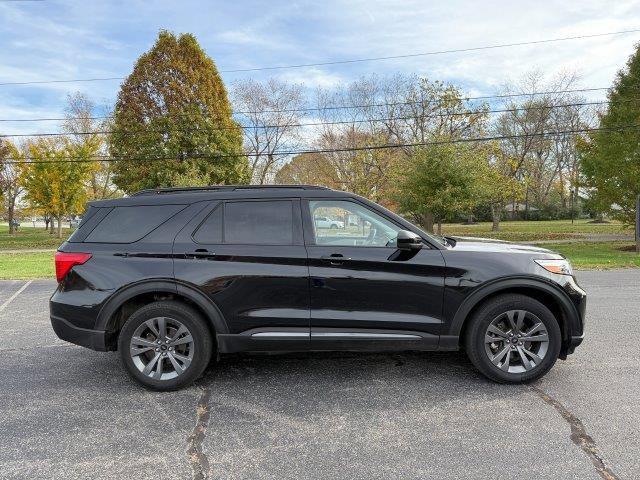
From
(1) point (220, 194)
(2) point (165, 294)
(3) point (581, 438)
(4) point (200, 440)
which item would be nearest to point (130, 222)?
(2) point (165, 294)

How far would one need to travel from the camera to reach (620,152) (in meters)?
16.4

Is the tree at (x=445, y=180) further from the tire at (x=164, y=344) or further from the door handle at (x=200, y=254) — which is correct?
the tire at (x=164, y=344)

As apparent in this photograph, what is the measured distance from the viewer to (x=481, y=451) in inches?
110

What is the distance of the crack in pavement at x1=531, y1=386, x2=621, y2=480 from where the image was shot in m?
2.56

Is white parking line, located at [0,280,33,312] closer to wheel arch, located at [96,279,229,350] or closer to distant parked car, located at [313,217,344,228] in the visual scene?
wheel arch, located at [96,279,229,350]

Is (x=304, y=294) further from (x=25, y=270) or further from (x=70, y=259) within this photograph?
(x=25, y=270)

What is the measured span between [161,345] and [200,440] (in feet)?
3.54

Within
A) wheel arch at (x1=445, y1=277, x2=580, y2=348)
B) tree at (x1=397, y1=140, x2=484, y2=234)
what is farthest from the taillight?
tree at (x1=397, y1=140, x2=484, y2=234)

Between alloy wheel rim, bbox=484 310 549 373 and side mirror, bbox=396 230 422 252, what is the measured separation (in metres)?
0.95

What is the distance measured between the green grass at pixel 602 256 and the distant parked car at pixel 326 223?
10.6m

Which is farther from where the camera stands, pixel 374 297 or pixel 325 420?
pixel 374 297

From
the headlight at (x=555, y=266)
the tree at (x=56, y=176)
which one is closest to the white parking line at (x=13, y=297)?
the headlight at (x=555, y=266)

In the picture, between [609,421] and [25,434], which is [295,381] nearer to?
[25,434]

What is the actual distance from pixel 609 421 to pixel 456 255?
5.30ft
